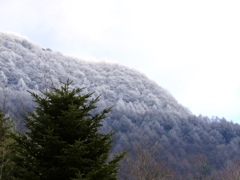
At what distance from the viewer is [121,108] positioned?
13262 cm

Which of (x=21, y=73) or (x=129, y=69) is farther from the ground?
(x=129, y=69)

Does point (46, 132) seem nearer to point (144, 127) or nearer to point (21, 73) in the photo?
point (144, 127)

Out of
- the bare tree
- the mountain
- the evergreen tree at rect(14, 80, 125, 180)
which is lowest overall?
the evergreen tree at rect(14, 80, 125, 180)

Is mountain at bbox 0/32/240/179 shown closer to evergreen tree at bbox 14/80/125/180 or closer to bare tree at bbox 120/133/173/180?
bare tree at bbox 120/133/173/180

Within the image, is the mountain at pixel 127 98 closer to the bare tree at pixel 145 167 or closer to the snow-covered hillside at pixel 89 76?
the snow-covered hillside at pixel 89 76

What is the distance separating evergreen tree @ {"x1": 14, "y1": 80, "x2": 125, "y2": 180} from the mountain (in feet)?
→ 272

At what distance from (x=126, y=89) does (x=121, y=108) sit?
1603 cm

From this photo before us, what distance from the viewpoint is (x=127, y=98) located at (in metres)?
145

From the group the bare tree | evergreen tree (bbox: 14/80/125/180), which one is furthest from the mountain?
evergreen tree (bbox: 14/80/125/180)

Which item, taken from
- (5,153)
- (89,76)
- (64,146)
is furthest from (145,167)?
(89,76)

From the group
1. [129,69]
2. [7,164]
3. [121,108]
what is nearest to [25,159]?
[7,164]

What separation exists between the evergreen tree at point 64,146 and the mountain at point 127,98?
83.0m

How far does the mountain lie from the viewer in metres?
111

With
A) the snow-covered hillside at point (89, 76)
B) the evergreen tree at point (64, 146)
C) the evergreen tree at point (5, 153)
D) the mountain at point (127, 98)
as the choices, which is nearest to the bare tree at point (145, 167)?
the evergreen tree at point (5, 153)
